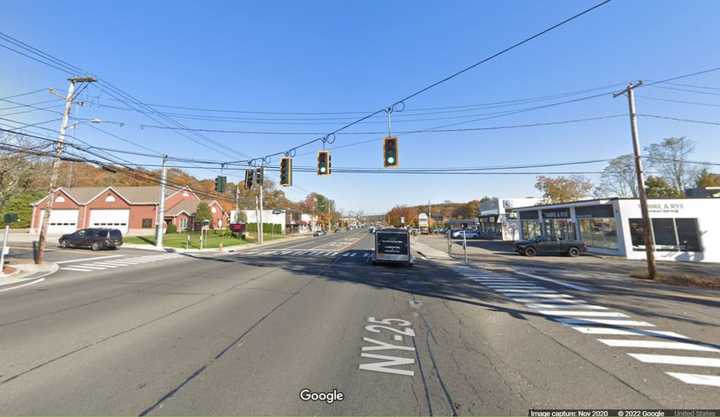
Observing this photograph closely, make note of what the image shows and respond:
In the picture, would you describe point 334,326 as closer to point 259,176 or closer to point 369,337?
point 369,337

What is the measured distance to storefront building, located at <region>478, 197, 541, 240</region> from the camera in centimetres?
4109

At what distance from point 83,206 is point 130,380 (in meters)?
53.3

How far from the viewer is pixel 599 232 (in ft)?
79.0

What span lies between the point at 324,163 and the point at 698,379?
12441mm

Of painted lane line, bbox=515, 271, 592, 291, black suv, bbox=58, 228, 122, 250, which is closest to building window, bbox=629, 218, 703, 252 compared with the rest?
painted lane line, bbox=515, 271, 592, 291

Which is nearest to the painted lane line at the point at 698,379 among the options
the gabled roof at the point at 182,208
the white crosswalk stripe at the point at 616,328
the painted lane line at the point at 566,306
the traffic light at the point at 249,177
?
the white crosswalk stripe at the point at 616,328

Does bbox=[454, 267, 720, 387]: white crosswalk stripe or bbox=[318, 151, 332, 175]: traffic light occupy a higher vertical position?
bbox=[318, 151, 332, 175]: traffic light

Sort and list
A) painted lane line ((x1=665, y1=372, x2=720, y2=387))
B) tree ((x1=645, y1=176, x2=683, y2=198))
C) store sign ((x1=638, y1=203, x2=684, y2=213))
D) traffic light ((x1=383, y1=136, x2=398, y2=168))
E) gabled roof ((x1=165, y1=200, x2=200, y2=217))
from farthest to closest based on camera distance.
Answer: gabled roof ((x1=165, y1=200, x2=200, y2=217)) < tree ((x1=645, y1=176, x2=683, y2=198)) < store sign ((x1=638, y1=203, x2=684, y2=213)) < traffic light ((x1=383, y1=136, x2=398, y2=168)) < painted lane line ((x1=665, y1=372, x2=720, y2=387))

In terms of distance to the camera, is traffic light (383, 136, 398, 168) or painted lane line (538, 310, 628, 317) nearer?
painted lane line (538, 310, 628, 317)

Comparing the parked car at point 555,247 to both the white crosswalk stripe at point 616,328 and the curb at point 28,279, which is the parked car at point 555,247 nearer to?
the white crosswalk stripe at point 616,328

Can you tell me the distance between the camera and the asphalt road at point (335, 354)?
3.35 metres

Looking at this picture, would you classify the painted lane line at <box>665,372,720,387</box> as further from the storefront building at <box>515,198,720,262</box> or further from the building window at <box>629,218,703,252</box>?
the building window at <box>629,218,703,252</box>

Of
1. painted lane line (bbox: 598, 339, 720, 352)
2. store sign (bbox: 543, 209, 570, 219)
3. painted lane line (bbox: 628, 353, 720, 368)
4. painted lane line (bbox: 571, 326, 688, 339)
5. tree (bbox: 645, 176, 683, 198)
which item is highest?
tree (bbox: 645, 176, 683, 198)

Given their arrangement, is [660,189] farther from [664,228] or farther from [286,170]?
[286,170]
